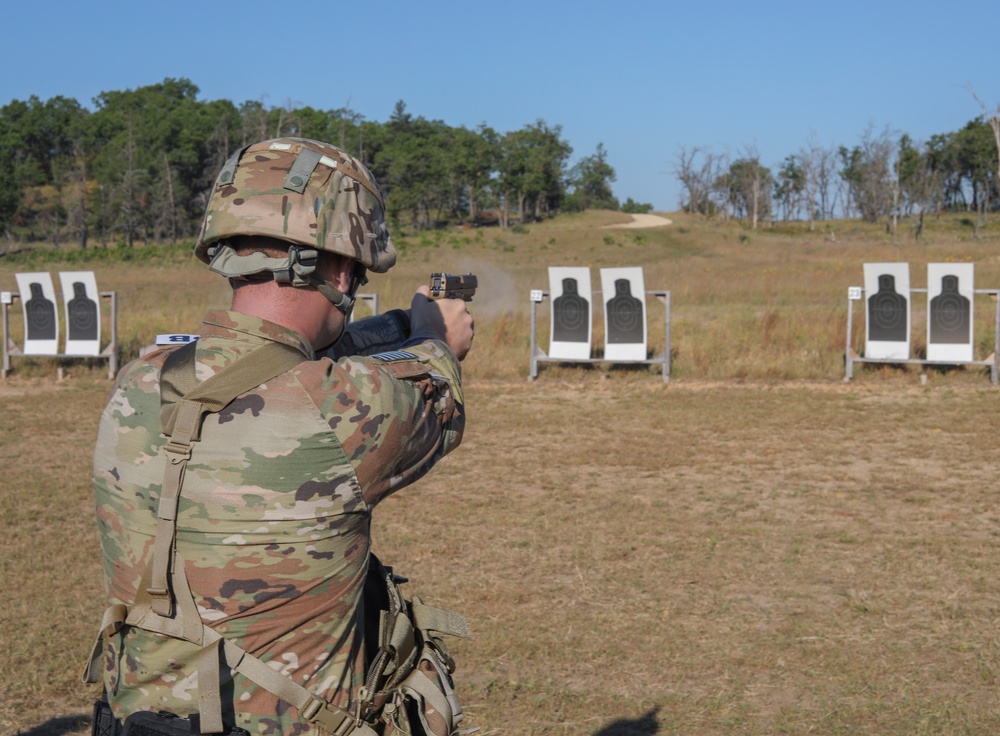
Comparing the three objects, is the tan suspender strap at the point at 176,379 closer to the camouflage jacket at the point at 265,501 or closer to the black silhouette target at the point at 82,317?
the camouflage jacket at the point at 265,501

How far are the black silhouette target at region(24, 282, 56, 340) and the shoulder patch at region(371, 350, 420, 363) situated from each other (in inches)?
529

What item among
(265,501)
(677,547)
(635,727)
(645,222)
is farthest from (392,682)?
(645,222)

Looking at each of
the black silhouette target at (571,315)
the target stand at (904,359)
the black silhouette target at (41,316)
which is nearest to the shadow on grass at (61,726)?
the black silhouette target at (571,315)

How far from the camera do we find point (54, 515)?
274 inches

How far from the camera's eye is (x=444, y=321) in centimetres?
190

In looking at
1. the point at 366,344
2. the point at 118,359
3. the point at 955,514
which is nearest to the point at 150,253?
the point at 118,359

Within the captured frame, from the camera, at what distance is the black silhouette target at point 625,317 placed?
1334 cm

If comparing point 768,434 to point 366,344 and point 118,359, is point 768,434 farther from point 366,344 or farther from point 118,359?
point 118,359

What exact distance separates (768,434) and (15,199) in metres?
58.7

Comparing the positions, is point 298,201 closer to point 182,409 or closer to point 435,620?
point 182,409

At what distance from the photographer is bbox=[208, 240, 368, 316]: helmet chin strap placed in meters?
1.57

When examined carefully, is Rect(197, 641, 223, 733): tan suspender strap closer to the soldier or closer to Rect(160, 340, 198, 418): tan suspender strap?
the soldier

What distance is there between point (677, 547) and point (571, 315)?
761cm

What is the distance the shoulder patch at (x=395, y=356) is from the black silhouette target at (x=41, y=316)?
44.1ft
